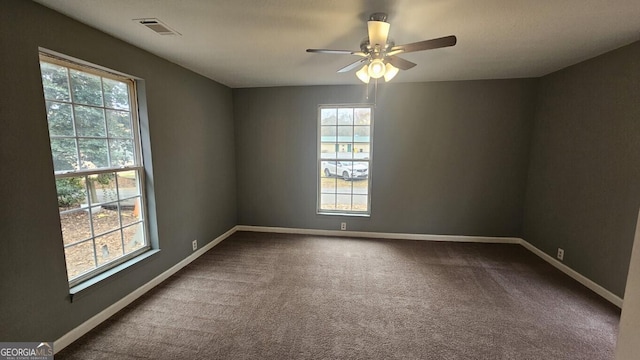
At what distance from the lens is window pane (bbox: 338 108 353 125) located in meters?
4.00

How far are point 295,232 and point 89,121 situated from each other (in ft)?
9.80

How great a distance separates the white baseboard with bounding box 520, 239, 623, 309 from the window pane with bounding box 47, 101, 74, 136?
4891 millimetres

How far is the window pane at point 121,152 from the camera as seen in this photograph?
7.63ft

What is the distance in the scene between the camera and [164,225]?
282cm

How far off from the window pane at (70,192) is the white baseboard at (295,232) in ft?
3.08

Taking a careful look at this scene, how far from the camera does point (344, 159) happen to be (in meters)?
4.08

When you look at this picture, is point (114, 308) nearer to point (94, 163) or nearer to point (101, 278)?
point (101, 278)

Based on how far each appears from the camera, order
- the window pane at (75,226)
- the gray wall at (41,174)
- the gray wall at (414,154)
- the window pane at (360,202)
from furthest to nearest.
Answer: the window pane at (360,202) < the gray wall at (414,154) < the window pane at (75,226) < the gray wall at (41,174)

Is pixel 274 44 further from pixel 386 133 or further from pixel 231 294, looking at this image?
pixel 231 294

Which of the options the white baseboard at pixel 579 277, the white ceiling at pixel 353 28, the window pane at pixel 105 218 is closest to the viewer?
the white ceiling at pixel 353 28

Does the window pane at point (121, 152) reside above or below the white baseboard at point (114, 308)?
above

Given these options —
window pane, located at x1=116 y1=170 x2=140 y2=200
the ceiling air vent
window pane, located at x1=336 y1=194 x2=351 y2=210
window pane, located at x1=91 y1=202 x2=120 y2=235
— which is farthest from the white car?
window pane, located at x1=91 y1=202 x2=120 y2=235

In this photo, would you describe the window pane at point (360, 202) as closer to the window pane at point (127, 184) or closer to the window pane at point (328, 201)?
the window pane at point (328, 201)

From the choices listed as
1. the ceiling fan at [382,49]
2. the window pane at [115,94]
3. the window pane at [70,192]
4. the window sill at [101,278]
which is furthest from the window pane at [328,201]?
the window pane at [70,192]
